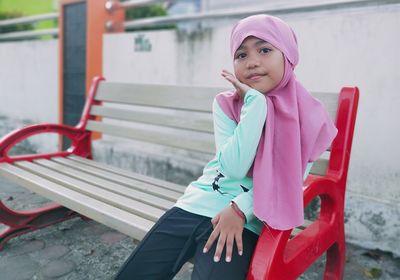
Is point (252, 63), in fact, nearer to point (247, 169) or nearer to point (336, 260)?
point (247, 169)

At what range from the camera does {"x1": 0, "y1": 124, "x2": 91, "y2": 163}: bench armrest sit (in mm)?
2545

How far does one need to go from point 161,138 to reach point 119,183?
485 millimetres

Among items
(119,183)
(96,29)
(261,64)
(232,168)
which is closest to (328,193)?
(232,168)

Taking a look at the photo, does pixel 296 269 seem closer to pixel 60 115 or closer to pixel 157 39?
pixel 157 39

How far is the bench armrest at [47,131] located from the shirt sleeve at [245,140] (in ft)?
5.85

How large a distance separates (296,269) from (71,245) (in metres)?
1.66

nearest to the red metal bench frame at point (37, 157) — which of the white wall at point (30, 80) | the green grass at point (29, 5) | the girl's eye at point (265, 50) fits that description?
the girl's eye at point (265, 50)

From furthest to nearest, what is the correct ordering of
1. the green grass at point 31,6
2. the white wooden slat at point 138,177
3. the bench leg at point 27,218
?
1. the green grass at point 31,6
2. the bench leg at point 27,218
3. the white wooden slat at point 138,177

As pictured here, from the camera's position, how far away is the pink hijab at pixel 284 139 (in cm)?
126

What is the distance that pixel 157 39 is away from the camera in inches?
145

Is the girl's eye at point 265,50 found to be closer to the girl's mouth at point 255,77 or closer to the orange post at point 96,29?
the girl's mouth at point 255,77

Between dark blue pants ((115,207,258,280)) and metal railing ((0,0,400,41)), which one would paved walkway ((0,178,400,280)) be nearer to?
dark blue pants ((115,207,258,280))

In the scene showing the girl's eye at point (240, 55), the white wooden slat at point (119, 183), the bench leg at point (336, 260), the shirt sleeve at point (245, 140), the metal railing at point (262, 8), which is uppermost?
the metal railing at point (262, 8)

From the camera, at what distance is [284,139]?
1295mm
